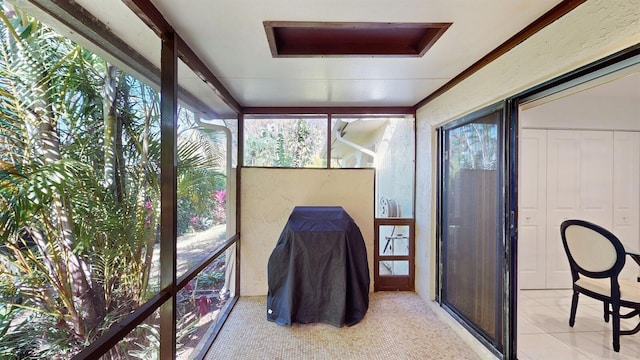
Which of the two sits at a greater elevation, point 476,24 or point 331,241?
point 476,24

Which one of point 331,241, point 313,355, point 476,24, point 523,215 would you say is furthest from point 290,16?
point 523,215

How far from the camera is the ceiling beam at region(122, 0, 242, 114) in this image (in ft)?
4.31

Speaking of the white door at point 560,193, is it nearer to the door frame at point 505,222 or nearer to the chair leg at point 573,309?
the chair leg at point 573,309

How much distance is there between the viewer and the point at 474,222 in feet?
7.38

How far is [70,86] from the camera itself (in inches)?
44.1

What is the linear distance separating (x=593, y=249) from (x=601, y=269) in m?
0.18

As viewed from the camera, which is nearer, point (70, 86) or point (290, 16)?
point (70, 86)

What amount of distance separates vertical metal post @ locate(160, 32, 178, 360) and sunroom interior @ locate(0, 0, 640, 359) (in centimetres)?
1

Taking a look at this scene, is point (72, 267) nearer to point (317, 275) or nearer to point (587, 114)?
point (317, 275)

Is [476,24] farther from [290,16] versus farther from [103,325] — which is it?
[103,325]

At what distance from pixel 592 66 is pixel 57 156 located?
101 inches

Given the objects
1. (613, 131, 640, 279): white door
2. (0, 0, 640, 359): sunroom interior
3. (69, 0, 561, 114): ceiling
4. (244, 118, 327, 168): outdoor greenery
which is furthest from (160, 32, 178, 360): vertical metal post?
(613, 131, 640, 279): white door

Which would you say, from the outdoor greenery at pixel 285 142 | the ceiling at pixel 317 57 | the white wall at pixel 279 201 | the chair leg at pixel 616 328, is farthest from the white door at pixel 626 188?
the outdoor greenery at pixel 285 142

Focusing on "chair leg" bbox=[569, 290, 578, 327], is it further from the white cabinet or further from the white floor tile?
the white cabinet
